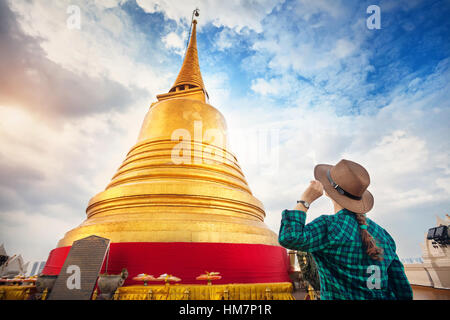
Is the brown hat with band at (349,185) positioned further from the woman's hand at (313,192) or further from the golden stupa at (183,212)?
the golden stupa at (183,212)

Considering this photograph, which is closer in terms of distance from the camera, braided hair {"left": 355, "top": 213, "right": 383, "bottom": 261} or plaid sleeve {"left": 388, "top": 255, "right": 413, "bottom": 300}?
braided hair {"left": 355, "top": 213, "right": 383, "bottom": 261}

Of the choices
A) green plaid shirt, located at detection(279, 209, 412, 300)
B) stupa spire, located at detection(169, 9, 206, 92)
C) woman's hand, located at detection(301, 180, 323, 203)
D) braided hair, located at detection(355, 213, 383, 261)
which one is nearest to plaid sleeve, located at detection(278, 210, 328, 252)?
green plaid shirt, located at detection(279, 209, 412, 300)

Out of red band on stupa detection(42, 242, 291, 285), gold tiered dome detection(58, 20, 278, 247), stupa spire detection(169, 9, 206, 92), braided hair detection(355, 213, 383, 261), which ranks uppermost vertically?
stupa spire detection(169, 9, 206, 92)

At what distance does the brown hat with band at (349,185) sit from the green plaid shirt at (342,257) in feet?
0.38

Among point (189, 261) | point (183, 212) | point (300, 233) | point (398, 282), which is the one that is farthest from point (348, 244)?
point (183, 212)

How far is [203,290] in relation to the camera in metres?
4.12

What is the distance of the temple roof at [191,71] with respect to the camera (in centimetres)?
1134

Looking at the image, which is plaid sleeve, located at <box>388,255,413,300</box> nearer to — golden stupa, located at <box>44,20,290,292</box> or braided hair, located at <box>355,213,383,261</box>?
braided hair, located at <box>355,213,383,261</box>

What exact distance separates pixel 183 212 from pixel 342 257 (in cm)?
446

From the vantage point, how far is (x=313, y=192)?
153 cm

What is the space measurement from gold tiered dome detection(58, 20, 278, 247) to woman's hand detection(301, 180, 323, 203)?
12.1 feet

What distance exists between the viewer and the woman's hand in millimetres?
1509
